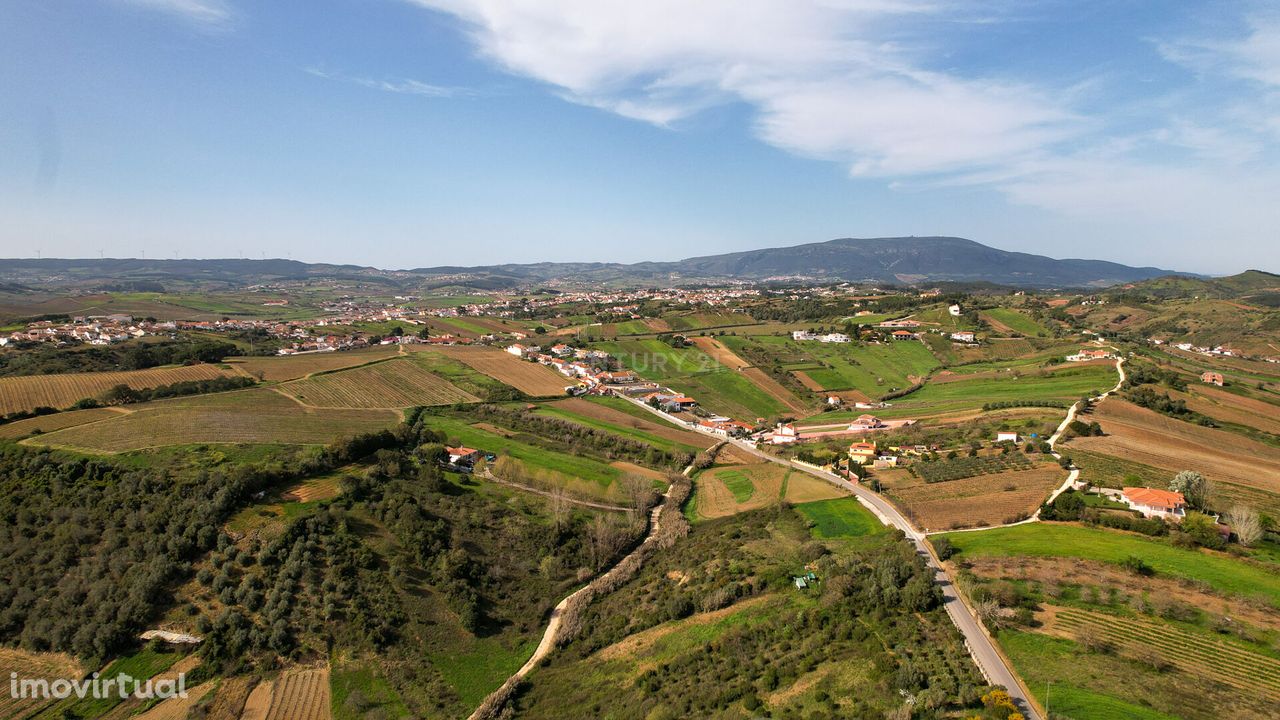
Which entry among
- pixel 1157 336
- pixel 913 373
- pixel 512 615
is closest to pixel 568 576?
pixel 512 615

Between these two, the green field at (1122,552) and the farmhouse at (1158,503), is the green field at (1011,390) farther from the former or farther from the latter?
the green field at (1122,552)

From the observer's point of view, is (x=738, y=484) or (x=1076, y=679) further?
(x=738, y=484)

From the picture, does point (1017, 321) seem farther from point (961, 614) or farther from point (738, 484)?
point (961, 614)

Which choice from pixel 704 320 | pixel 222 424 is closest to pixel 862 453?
pixel 222 424

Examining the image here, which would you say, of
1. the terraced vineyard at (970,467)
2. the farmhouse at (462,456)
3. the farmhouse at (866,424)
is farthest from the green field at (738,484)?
the farmhouse at (462,456)

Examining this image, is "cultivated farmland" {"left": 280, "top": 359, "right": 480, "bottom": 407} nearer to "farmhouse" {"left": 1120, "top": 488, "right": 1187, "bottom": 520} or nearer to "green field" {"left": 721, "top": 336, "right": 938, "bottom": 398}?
"green field" {"left": 721, "top": 336, "right": 938, "bottom": 398}

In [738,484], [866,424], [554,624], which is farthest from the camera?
[866,424]
